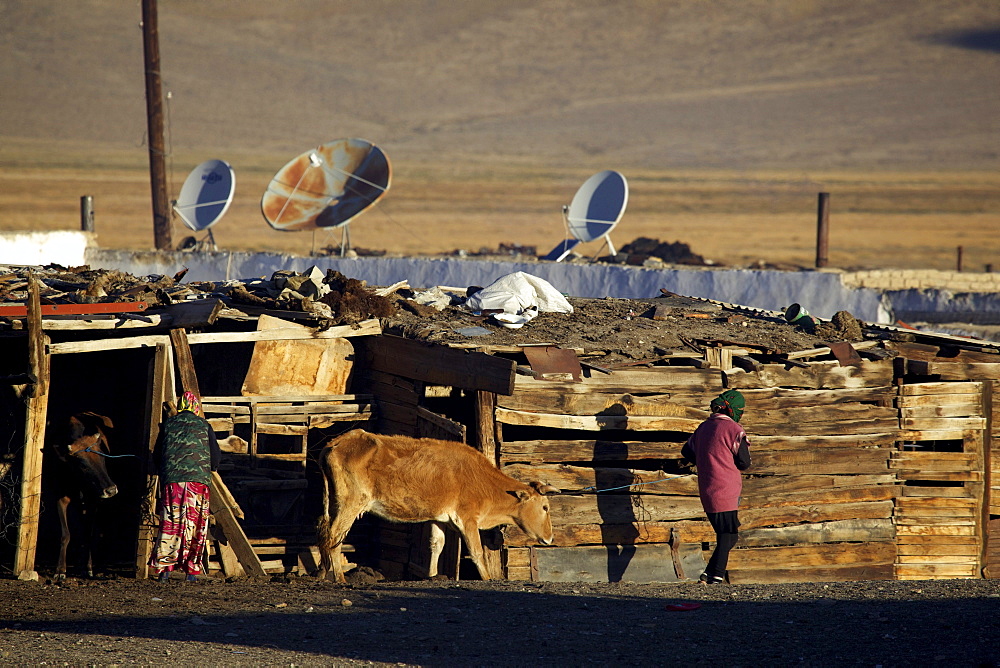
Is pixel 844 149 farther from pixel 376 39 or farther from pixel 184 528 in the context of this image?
pixel 184 528

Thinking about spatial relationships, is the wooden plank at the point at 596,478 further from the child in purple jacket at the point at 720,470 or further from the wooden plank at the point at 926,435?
the wooden plank at the point at 926,435

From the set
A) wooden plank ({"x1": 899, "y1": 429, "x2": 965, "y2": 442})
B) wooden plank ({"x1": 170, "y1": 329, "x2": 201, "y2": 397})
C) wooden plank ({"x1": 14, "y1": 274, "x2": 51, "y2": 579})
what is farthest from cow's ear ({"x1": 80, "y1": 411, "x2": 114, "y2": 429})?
wooden plank ({"x1": 899, "y1": 429, "x2": 965, "y2": 442})

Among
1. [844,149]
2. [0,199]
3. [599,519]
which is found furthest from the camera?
[844,149]

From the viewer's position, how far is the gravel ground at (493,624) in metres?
7.61

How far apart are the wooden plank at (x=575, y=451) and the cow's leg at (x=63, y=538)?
4350 millimetres

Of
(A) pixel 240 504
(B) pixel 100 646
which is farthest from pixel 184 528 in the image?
(B) pixel 100 646

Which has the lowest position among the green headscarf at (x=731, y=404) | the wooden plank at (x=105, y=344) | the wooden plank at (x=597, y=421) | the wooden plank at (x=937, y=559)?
the wooden plank at (x=937, y=559)

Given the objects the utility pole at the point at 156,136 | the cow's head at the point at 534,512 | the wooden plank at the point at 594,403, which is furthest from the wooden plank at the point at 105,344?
A: the utility pole at the point at 156,136

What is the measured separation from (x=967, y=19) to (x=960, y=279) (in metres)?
108

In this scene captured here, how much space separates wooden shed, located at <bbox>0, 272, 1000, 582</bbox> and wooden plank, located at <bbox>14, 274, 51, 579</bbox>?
23 mm

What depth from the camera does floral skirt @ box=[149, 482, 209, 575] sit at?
10430 millimetres

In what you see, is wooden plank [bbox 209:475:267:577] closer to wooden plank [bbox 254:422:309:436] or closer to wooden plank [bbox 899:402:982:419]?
wooden plank [bbox 254:422:309:436]

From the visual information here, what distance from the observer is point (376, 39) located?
12619 centimetres

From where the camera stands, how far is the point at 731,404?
11.0m
